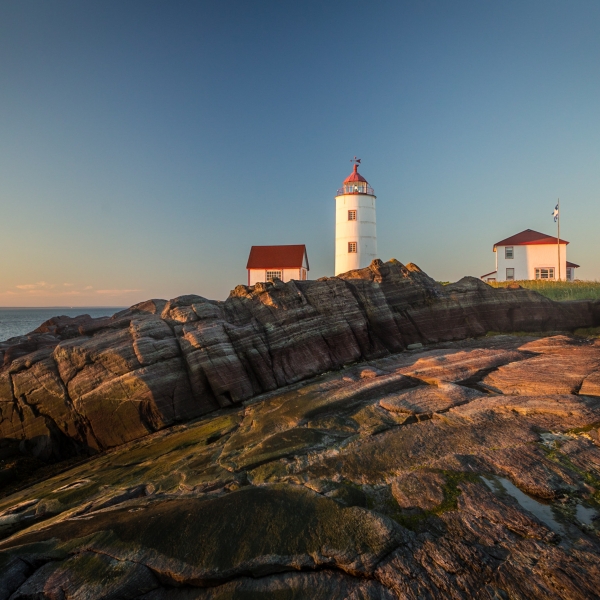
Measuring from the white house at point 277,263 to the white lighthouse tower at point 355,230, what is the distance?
19.5 ft

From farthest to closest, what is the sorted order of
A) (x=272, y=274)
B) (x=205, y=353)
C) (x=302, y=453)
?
1. (x=272, y=274)
2. (x=205, y=353)
3. (x=302, y=453)

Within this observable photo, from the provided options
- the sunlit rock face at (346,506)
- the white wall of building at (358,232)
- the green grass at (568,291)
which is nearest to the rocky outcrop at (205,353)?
the sunlit rock face at (346,506)

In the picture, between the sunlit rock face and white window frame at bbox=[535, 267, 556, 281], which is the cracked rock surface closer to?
the sunlit rock face

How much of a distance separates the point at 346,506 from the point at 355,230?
148 feet

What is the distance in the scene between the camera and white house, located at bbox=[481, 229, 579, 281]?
168 ft

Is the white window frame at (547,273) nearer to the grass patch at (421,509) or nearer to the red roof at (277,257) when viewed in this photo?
the red roof at (277,257)

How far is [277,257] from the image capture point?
182 ft

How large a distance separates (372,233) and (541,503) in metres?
45.2

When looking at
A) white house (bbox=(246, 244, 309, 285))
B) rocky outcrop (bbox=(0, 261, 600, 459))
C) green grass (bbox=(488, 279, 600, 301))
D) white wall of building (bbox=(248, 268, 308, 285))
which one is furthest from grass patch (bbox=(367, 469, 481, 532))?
white wall of building (bbox=(248, 268, 308, 285))

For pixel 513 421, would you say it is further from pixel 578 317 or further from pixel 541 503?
pixel 578 317

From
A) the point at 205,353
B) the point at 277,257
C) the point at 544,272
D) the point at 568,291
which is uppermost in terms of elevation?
the point at 277,257

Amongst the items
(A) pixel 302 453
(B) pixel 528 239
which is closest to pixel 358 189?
(B) pixel 528 239

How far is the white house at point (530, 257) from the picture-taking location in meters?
51.1

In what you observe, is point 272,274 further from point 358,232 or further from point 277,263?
point 358,232
